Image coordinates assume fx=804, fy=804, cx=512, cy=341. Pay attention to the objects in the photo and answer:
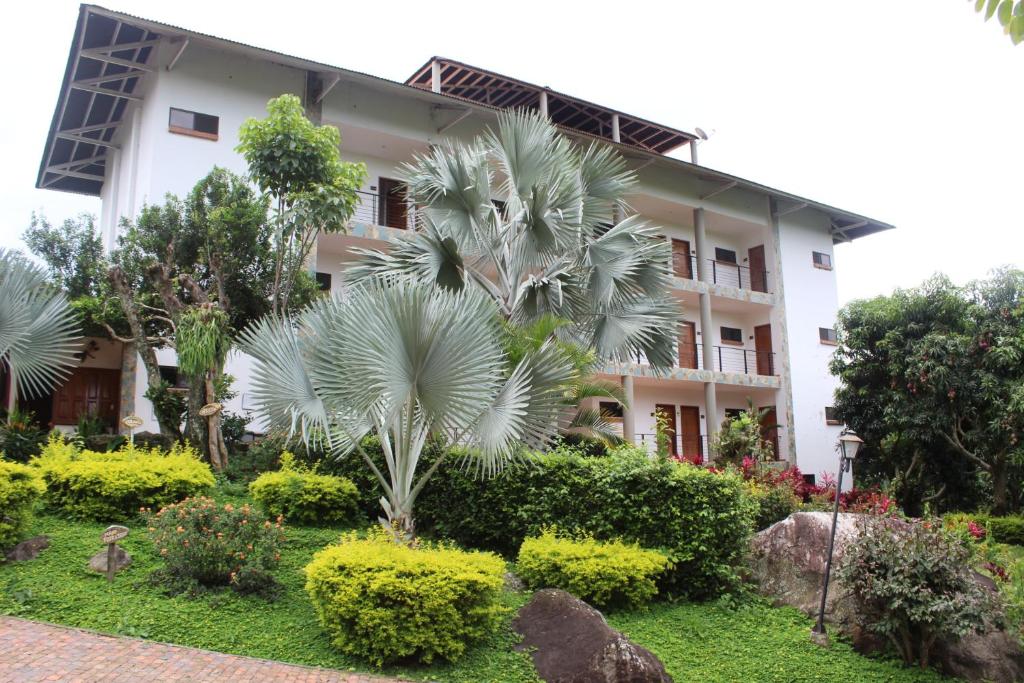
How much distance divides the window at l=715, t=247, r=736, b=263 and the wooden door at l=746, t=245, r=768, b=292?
0.52 meters

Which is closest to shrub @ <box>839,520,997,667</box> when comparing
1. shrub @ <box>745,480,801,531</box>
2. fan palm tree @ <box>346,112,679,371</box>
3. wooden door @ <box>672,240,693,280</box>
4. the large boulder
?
the large boulder

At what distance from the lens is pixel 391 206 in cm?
1850

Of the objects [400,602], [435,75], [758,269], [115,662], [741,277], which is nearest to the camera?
[115,662]

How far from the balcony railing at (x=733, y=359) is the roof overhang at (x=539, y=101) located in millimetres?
5871

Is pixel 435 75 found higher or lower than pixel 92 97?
higher

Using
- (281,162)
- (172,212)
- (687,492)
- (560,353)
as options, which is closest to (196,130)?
(172,212)

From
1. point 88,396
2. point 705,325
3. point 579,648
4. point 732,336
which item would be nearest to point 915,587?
point 579,648

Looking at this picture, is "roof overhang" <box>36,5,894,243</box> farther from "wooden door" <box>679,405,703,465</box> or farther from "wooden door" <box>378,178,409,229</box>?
"wooden door" <box>679,405,703,465</box>

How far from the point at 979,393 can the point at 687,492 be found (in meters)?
11.0

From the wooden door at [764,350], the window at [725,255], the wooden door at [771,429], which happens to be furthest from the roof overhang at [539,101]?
the wooden door at [771,429]

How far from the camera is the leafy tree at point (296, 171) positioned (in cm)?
1257

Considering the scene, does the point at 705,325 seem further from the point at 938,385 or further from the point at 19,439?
the point at 19,439

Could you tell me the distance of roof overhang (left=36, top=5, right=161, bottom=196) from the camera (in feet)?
48.1

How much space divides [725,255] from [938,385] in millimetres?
8863
